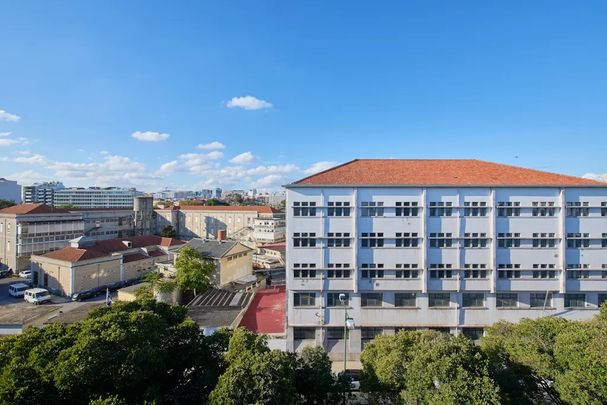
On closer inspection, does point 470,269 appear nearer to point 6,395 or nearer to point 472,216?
point 472,216

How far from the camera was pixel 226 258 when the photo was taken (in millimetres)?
34844

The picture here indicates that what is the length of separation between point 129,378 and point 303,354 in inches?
262

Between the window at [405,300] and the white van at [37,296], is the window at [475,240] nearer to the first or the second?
the window at [405,300]

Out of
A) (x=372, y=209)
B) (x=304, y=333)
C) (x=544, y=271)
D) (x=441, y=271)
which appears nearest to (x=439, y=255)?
(x=441, y=271)

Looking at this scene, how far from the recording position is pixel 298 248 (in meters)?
22.6

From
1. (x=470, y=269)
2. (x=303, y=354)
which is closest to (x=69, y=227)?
(x=303, y=354)

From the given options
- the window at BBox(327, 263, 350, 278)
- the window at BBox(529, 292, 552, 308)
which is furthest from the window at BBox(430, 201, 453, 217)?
the window at BBox(529, 292, 552, 308)

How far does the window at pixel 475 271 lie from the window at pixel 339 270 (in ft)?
29.2

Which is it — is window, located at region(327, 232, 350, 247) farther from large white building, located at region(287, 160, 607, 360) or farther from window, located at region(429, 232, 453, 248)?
window, located at region(429, 232, 453, 248)

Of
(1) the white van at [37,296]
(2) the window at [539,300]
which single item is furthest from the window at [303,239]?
(1) the white van at [37,296]

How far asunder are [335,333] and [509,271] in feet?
45.6

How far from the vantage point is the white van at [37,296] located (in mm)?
33469

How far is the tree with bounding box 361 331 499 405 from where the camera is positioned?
403 inches

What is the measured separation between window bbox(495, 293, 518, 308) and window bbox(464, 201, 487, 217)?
20.5ft
